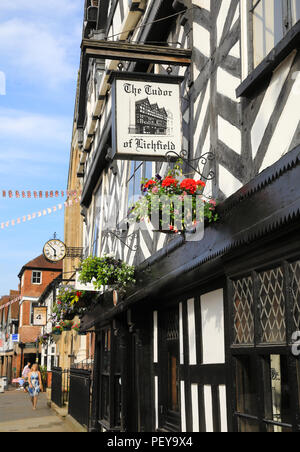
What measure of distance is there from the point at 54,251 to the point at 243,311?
18529mm

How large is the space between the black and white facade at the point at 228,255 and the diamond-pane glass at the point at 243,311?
0.02 m

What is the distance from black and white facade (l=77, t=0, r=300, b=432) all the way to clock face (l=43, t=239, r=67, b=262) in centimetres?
1300

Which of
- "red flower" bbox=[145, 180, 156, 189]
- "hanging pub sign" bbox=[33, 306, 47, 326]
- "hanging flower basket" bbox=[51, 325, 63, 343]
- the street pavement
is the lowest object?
the street pavement

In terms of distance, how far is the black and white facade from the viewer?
4.23m

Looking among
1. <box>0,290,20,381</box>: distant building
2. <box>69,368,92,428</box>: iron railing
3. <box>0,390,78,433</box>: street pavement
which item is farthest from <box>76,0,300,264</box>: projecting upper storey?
<box>0,290,20,381</box>: distant building

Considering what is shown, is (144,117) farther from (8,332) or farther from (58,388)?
(8,332)

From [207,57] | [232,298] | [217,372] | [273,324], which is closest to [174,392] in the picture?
[217,372]

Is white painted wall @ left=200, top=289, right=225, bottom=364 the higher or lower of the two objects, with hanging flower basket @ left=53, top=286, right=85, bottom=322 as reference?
lower

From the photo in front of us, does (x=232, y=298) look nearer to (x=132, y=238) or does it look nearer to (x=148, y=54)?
(x=148, y=54)

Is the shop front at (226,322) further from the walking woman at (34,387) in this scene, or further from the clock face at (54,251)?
the clock face at (54,251)

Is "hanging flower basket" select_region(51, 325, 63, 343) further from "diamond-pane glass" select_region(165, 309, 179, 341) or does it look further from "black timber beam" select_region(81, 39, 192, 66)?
"black timber beam" select_region(81, 39, 192, 66)

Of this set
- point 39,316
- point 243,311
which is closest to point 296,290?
point 243,311

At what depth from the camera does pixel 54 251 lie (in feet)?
74.6

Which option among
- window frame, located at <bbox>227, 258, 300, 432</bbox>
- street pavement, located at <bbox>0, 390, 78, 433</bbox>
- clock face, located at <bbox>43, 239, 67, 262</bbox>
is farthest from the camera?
clock face, located at <bbox>43, 239, 67, 262</bbox>
